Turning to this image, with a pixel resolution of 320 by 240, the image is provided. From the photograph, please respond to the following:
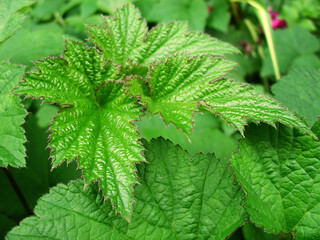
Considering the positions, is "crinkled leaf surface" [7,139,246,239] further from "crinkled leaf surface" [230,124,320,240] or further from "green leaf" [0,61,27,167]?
"green leaf" [0,61,27,167]

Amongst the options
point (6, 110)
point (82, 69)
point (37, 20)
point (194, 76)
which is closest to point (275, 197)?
point (194, 76)

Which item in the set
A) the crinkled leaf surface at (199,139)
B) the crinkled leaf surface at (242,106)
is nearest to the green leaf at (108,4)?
the crinkled leaf surface at (199,139)

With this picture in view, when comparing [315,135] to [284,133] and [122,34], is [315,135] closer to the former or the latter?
[284,133]

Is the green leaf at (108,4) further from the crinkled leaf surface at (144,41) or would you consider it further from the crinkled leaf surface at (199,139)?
the crinkled leaf surface at (144,41)

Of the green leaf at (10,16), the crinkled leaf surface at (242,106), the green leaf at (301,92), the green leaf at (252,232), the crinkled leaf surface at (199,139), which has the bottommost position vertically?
the green leaf at (252,232)

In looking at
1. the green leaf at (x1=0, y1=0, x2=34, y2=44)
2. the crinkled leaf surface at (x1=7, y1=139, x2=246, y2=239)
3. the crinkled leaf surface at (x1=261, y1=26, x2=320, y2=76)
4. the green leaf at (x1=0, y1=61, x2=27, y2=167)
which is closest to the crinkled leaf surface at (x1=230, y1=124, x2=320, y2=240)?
the crinkled leaf surface at (x1=7, y1=139, x2=246, y2=239)

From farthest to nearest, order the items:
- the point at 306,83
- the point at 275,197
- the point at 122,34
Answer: the point at 306,83
the point at 122,34
the point at 275,197

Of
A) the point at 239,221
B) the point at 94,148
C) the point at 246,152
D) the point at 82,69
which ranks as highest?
the point at 82,69
